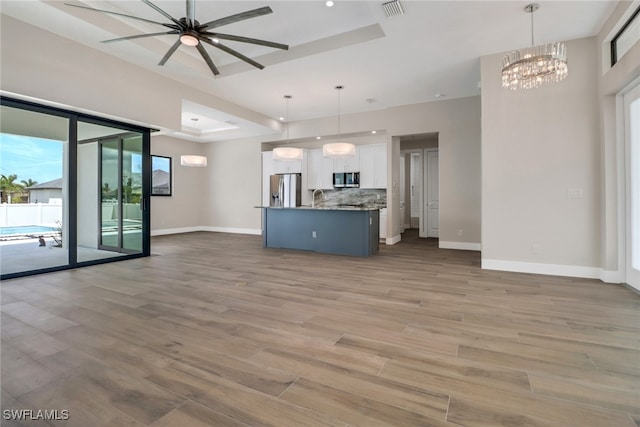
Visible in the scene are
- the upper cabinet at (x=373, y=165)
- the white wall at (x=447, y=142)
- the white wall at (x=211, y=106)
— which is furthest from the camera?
the upper cabinet at (x=373, y=165)

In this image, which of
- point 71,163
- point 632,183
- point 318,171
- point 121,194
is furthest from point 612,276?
point 121,194

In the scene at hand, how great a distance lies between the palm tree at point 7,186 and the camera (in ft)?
13.2

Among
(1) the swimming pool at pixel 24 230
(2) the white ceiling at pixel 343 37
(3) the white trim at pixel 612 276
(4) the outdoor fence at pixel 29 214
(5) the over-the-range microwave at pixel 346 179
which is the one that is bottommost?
(3) the white trim at pixel 612 276

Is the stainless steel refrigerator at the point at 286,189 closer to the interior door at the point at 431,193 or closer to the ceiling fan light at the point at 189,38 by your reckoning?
the interior door at the point at 431,193

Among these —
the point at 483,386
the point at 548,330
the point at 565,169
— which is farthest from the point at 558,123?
the point at 483,386

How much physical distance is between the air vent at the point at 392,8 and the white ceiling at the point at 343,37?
64 mm

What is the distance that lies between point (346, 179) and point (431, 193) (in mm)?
2577

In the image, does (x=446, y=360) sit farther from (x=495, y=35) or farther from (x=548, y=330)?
(x=495, y=35)

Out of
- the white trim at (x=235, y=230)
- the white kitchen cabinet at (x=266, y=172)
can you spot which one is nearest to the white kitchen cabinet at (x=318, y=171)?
the white kitchen cabinet at (x=266, y=172)

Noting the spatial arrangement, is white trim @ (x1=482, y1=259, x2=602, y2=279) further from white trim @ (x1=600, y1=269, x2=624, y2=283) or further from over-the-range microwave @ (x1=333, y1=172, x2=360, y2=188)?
over-the-range microwave @ (x1=333, y1=172, x2=360, y2=188)

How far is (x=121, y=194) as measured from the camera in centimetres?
554

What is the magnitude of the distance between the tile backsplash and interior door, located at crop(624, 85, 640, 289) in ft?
16.4

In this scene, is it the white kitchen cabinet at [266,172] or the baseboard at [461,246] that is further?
the white kitchen cabinet at [266,172]

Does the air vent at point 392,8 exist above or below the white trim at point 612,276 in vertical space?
above
